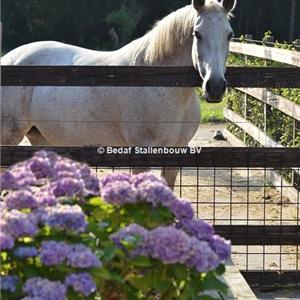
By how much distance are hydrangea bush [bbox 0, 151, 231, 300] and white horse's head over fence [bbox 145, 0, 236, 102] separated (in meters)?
3.06

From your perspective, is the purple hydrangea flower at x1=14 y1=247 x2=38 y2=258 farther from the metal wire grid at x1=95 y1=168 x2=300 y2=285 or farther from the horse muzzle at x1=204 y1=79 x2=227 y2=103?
the metal wire grid at x1=95 y1=168 x2=300 y2=285

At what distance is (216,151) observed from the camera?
5875 mm

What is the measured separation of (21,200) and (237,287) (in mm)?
1780

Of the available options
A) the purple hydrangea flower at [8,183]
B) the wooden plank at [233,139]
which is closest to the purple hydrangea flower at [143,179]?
the purple hydrangea flower at [8,183]

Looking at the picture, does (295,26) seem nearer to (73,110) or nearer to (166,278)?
(73,110)

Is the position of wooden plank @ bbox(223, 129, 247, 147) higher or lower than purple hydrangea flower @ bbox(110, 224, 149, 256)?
lower

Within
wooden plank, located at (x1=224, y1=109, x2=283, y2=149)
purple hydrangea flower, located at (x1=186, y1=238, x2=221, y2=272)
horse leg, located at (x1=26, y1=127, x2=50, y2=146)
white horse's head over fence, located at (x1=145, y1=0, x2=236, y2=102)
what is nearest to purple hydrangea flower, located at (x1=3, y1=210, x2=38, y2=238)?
purple hydrangea flower, located at (x1=186, y1=238, x2=221, y2=272)

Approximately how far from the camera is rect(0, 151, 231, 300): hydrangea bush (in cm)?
261

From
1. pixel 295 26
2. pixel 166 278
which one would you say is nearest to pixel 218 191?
pixel 166 278

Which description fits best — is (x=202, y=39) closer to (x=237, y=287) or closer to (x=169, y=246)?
→ (x=237, y=287)

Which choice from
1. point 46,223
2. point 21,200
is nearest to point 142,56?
point 21,200

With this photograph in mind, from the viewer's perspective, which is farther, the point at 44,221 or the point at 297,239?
the point at 297,239

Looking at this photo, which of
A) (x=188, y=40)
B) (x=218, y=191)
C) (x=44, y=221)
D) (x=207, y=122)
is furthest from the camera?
(x=207, y=122)

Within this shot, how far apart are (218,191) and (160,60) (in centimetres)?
392
